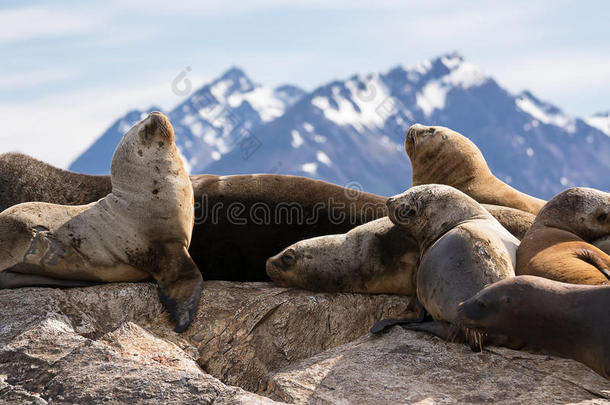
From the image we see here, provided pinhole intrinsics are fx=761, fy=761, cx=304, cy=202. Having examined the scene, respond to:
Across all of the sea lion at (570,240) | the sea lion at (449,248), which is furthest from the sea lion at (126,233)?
the sea lion at (570,240)

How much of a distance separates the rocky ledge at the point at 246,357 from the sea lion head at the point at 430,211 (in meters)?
0.82

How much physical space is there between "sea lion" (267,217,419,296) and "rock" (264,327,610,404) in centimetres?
129

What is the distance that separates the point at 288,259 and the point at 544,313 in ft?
9.24

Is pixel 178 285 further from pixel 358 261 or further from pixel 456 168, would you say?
pixel 456 168

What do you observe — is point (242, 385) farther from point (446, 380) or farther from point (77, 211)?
point (77, 211)

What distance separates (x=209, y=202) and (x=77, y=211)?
1505 mm

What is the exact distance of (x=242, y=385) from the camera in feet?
20.0

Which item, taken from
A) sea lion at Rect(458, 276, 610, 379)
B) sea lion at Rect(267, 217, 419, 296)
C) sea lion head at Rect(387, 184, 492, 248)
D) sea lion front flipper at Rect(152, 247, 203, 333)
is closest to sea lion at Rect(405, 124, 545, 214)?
sea lion at Rect(267, 217, 419, 296)

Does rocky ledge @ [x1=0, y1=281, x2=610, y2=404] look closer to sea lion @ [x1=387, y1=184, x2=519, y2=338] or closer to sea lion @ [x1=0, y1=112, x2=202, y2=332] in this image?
sea lion @ [x1=0, y1=112, x2=202, y2=332]

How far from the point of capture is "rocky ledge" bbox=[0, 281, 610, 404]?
478cm

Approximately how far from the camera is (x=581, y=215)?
673 centimetres

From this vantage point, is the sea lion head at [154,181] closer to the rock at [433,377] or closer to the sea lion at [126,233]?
the sea lion at [126,233]

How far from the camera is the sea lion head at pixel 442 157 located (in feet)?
29.6

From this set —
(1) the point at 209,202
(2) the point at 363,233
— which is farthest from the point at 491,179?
(1) the point at 209,202
